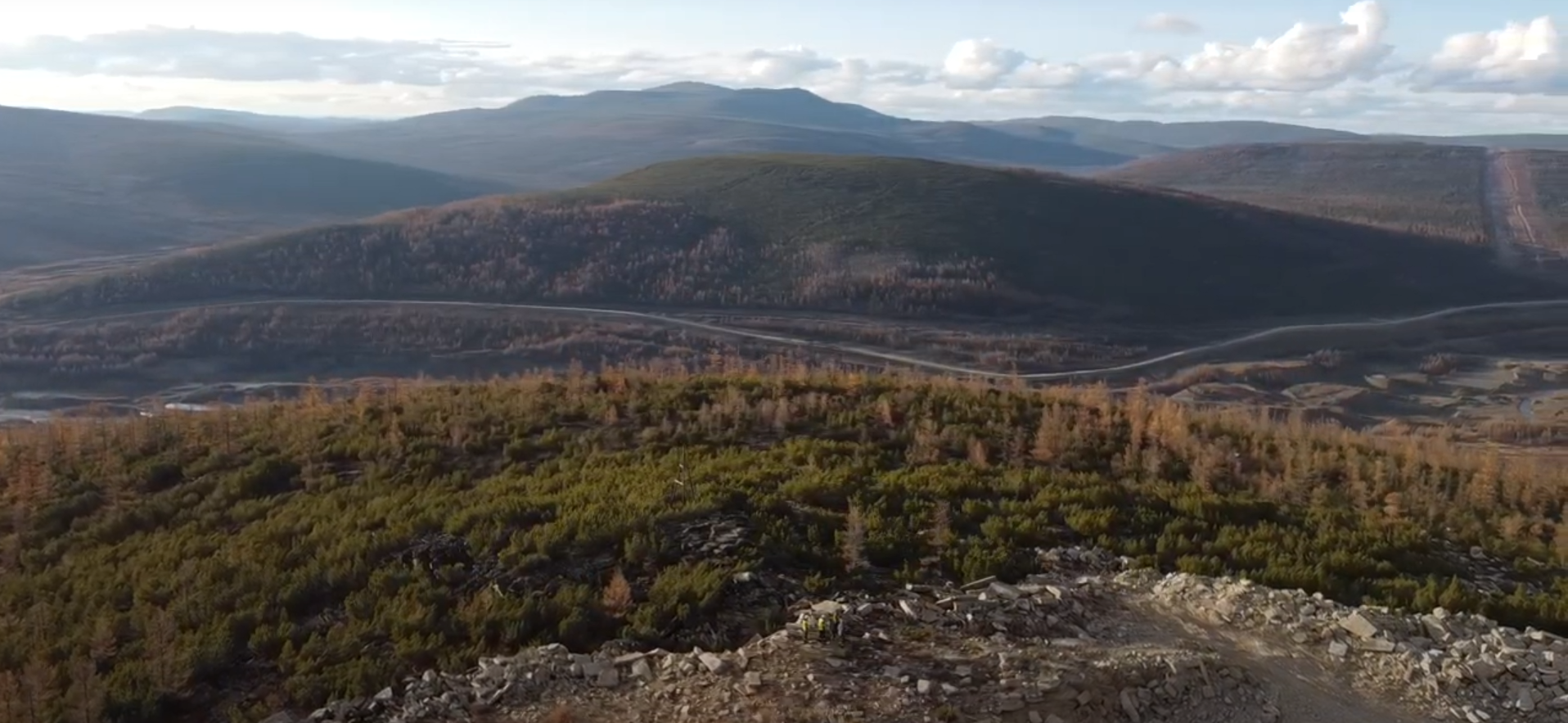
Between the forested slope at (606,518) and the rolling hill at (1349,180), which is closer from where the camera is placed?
the forested slope at (606,518)

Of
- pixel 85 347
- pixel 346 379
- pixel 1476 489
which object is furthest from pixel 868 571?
pixel 85 347

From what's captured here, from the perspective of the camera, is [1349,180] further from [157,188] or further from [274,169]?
[157,188]

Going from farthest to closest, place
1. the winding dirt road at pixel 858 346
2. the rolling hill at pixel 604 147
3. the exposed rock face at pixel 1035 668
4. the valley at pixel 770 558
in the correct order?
the rolling hill at pixel 604 147 → the winding dirt road at pixel 858 346 → the valley at pixel 770 558 → the exposed rock face at pixel 1035 668

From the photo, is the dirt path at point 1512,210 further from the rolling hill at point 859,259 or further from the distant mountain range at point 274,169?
the distant mountain range at point 274,169

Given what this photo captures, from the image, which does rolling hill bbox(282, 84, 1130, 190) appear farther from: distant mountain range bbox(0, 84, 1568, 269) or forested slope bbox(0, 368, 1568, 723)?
forested slope bbox(0, 368, 1568, 723)

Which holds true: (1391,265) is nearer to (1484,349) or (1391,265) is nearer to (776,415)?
(1484,349)

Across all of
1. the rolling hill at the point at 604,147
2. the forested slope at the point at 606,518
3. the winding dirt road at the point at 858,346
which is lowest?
the winding dirt road at the point at 858,346

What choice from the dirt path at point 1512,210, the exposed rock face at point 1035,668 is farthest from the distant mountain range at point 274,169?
the exposed rock face at point 1035,668
